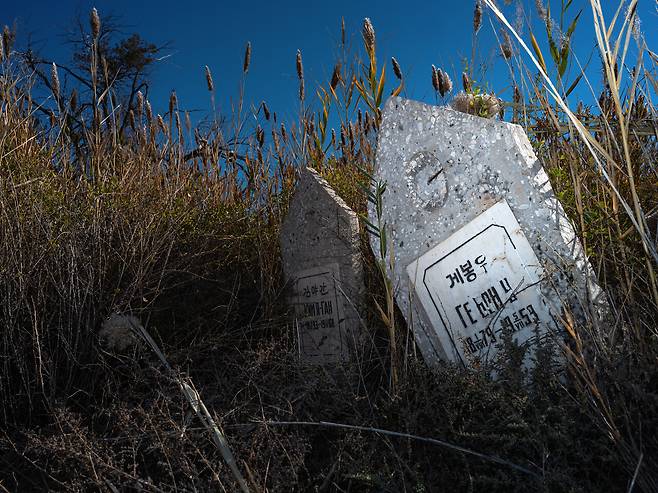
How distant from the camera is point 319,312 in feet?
9.43

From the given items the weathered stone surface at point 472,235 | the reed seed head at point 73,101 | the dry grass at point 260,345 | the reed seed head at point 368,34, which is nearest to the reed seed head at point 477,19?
the dry grass at point 260,345

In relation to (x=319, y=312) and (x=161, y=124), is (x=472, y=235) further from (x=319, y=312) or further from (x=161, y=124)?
(x=161, y=124)

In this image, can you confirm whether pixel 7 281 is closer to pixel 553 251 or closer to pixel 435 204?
pixel 435 204

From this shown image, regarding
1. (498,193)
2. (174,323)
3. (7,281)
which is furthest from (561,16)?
(7,281)

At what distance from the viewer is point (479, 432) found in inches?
69.7

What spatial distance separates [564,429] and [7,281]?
1951 mm

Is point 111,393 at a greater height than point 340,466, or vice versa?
point 111,393

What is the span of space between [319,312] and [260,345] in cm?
67

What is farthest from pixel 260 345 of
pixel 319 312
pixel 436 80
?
pixel 436 80

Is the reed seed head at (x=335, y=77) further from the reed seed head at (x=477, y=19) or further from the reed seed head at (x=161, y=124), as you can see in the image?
the reed seed head at (x=161, y=124)

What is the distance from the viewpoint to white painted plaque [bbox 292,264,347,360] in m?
2.79

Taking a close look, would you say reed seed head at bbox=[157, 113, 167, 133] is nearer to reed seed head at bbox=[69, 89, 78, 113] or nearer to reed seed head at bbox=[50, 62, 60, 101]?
reed seed head at bbox=[69, 89, 78, 113]

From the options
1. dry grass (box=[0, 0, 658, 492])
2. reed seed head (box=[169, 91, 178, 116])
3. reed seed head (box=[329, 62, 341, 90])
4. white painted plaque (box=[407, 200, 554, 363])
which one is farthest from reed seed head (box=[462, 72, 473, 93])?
reed seed head (box=[169, 91, 178, 116])

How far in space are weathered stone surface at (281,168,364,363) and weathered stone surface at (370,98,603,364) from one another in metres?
0.30
